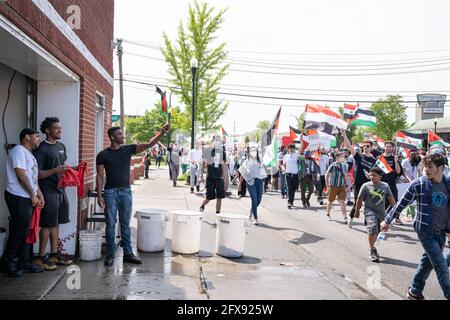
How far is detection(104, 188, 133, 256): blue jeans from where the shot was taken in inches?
255

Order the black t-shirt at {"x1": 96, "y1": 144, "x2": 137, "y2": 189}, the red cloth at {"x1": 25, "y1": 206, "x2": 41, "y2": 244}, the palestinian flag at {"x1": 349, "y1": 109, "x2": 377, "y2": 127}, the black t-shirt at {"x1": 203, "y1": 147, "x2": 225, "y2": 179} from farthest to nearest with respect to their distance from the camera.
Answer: the palestinian flag at {"x1": 349, "y1": 109, "x2": 377, "y2": 127}, the black t-shirt at {"x1": 203, "y1": 147, "x2": 225, "y2": 179}, the black t-shirt at {"x1": 96, "y1": 144, "x2": 137, "y2": 189}, the red cloth at {"x1": 25, "y1": 206, "x2": 41, "y2": 244}

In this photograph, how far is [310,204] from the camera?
51.0 ft

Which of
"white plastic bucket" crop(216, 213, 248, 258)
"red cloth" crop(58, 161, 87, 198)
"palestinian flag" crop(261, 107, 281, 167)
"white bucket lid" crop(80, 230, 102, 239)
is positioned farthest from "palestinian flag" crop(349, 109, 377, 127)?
"red cloth" crop(58, 161, 87, 198)

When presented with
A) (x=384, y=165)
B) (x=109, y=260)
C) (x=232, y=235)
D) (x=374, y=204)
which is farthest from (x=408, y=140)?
(x=109, y=260)

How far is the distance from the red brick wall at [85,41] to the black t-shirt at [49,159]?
0.83 meters

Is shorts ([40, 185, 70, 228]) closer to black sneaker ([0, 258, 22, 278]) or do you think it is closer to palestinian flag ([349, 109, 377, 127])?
black sneaker ([0, 258, 22, 278])

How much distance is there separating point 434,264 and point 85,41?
634 cm

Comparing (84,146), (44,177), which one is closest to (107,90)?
(84,146)

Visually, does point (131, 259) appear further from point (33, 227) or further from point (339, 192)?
point (339, 192)

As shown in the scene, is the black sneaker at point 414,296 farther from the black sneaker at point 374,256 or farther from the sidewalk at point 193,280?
the black sneaker at point 374,256

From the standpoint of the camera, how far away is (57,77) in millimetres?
6633

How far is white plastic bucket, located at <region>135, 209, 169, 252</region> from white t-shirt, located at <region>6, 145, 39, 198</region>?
2.00 meters

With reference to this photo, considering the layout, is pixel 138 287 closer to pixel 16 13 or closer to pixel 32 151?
pixel 32 151

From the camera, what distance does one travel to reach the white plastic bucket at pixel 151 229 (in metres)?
7.20
